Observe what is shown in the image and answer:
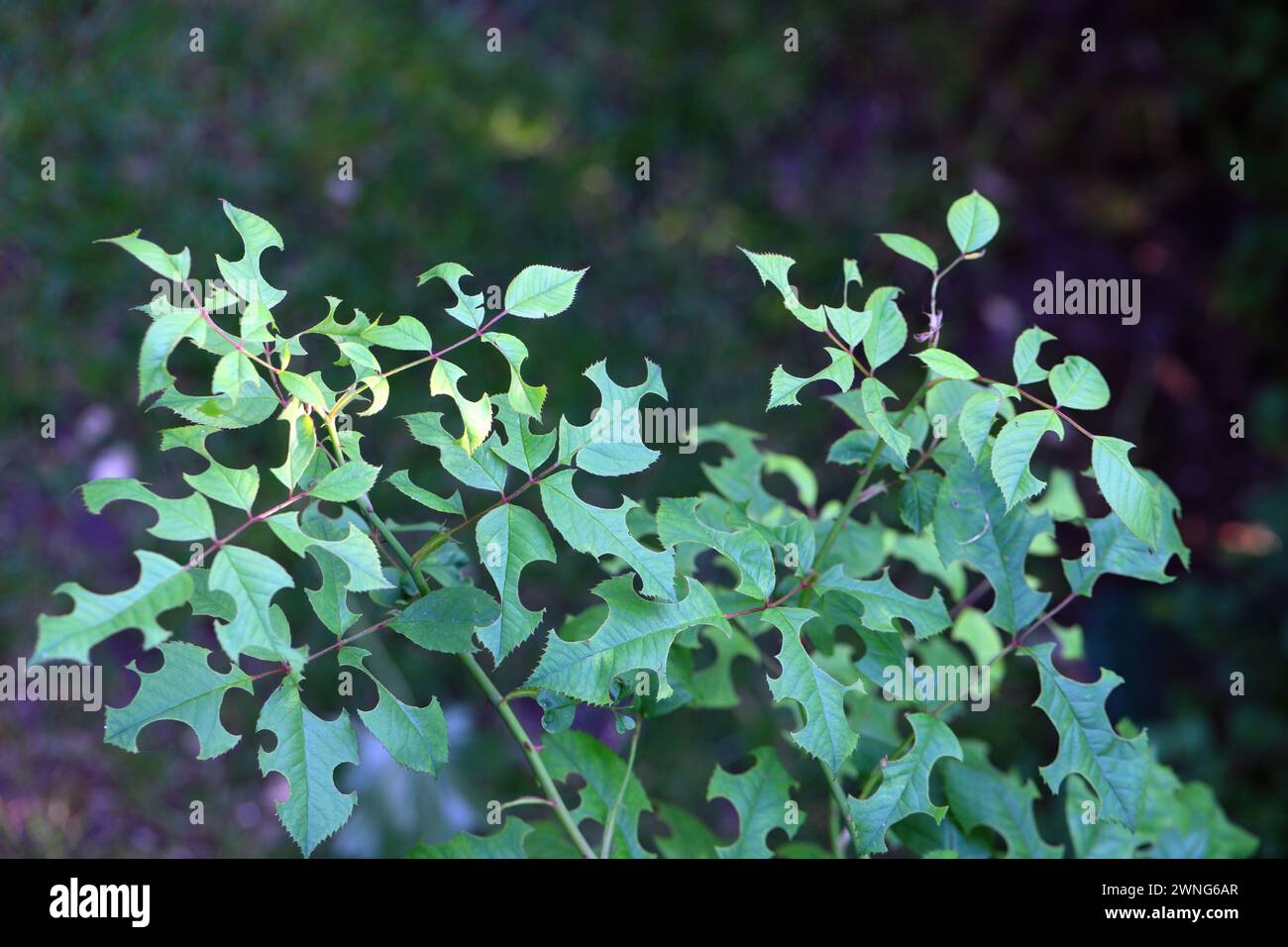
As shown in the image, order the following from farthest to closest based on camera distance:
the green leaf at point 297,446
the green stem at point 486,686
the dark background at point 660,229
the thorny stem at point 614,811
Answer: the dark background at point 660,229 < the thorny stem at point 614,811 < the green stem at point 486,686 < the green leaf at point 297,446

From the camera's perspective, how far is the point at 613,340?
2943mm

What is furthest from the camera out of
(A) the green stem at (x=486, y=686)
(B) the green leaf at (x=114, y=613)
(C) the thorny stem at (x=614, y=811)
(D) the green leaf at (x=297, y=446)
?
Result: (C) the thorny stem at (x=614, y=811)

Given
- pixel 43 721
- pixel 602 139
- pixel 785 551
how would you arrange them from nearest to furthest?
pixel 785 551
pixel 43 721
pixel 602 139

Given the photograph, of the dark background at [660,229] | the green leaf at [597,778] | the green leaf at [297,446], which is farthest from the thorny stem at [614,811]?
the dark background at [660,229]

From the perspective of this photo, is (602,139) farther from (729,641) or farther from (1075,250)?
(729,641)

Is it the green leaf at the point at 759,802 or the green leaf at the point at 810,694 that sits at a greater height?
the green leaf at the point at 810,694

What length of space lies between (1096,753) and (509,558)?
478 millimetres

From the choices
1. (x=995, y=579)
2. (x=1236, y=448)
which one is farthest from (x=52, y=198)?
(x=1236, y=448)

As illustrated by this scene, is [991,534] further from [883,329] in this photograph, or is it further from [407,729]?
[407,729]

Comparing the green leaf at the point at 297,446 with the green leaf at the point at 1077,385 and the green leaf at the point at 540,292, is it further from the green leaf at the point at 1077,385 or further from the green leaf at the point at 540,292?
the green leaf at the point at 1077,385

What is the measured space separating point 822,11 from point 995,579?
2.69 metres

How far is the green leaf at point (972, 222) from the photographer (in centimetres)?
104

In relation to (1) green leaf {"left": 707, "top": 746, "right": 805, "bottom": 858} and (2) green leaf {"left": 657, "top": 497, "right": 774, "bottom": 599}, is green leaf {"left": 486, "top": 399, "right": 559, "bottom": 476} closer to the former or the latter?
(2) green leaf {"left": 657, "top": 497, "right": 774, "bottom": 599}

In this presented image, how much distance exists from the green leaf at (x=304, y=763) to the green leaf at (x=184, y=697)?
29 mm
